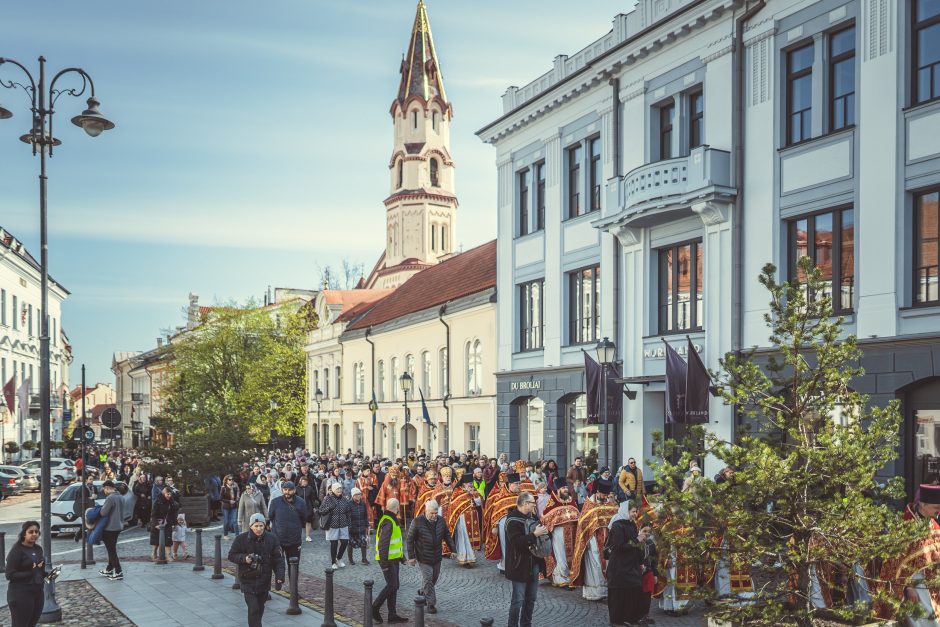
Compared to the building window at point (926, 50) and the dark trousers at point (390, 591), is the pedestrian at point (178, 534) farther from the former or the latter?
the building window at point (926, 50)

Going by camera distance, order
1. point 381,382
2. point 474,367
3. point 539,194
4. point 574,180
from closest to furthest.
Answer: point 574,180, point 539,194, point 474,367, point 381,382

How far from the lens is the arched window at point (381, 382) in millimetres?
45597

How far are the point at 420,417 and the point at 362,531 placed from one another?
875 inches

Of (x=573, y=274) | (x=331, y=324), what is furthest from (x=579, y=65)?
(x=331, y=324)

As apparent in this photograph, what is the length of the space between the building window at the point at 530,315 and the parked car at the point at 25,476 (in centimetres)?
2196

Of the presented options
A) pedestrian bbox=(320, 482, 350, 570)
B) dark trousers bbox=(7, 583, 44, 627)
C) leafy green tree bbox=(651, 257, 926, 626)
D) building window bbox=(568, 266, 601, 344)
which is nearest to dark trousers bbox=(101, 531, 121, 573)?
pedestrian bbox=(320, 482, 350, 570)

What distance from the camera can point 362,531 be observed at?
58.3ft

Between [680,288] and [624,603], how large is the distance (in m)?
12.3

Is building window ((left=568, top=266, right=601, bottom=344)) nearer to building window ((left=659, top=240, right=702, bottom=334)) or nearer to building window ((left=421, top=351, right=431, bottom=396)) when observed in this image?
building window ((left=659, top=240, right=702, bottom=334))

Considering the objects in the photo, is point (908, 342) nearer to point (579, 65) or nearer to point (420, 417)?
point (579, 65)

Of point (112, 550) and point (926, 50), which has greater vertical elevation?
point (926, 50)

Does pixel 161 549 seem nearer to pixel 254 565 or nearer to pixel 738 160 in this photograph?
pixel 254 565

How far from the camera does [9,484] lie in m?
36.3

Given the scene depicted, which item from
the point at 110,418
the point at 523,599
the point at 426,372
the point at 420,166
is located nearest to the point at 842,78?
the point at 523,599
